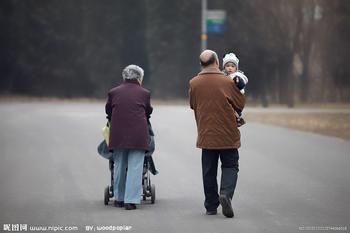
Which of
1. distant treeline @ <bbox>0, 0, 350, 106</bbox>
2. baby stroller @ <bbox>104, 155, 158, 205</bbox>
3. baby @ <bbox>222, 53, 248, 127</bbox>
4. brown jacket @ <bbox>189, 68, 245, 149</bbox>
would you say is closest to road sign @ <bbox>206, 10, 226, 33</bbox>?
distant treeline @ <bbox>0, 0, 350, 106</bbox>

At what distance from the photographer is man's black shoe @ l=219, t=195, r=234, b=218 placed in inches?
393

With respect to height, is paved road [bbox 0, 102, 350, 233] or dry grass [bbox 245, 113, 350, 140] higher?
paved road [bbox 0, 102, 350, 233]

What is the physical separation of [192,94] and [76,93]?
50516 millimetres

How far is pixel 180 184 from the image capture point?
1358cm

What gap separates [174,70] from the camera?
57.6 meters

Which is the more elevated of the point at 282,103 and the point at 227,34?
the point at 227,34

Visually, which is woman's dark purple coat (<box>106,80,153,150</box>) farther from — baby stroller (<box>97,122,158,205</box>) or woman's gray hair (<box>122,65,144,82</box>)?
baby stroller (<box>97,122,158,205</box>)

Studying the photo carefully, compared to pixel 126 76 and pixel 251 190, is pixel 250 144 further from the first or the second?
pixel 126 76

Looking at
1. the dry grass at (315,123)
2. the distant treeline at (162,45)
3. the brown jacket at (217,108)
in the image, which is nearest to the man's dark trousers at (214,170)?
the brown jacket at (217,108)

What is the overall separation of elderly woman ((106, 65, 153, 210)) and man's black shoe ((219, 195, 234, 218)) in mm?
1178

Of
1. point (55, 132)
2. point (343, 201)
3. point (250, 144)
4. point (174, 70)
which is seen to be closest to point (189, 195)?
point (343, 201)

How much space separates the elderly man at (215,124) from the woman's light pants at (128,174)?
873mm

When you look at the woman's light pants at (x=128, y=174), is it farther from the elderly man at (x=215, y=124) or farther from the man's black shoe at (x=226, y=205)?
the man's black shoe at (x=226, y=205)

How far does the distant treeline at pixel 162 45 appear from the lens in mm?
52188
